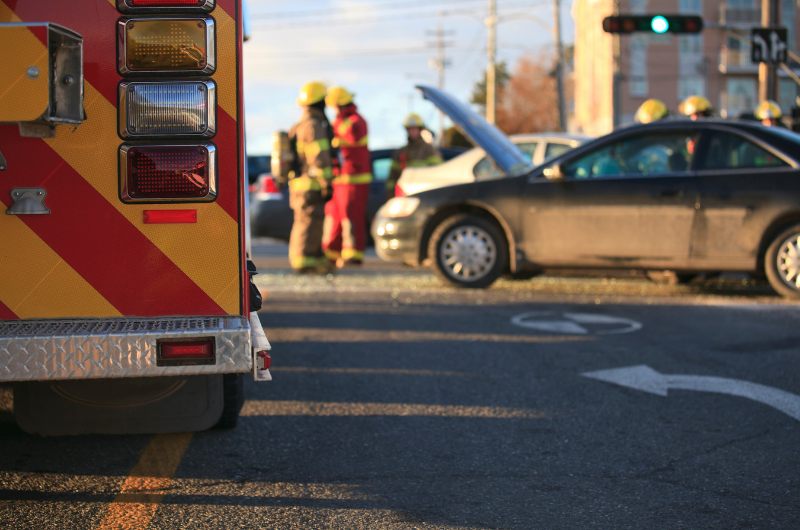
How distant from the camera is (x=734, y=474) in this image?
12.2 ft

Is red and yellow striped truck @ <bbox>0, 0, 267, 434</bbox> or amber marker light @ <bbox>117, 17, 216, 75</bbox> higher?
amber marker light @ <bbox>117, 17, 216, 75</bbox>

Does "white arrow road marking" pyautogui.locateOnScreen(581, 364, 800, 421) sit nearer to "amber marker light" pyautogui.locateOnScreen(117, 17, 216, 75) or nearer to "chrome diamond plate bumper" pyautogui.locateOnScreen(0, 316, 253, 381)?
"chrome diamond plate bumper" pyautogui.locateOnScreen(0, 316, 253, 381)

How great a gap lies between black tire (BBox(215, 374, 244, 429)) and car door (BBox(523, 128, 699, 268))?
4.89 m

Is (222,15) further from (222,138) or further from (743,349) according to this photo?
(743,349)

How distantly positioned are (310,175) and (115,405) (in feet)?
21.4

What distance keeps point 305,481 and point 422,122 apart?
9.68 metres

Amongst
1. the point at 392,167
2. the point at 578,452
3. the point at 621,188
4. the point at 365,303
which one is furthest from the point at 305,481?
the point at 392,167

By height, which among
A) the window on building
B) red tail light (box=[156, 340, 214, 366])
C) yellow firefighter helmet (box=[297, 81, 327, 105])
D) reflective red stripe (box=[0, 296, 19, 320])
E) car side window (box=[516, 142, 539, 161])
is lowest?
red tail light (box=[156, 340, 214, 366])

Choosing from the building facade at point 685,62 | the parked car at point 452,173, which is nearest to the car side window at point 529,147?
the parked car at point 452,173

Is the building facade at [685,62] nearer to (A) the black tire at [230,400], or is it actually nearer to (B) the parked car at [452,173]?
(B) the parked car at [452,173]

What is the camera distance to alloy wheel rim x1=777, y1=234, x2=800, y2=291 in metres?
7.68

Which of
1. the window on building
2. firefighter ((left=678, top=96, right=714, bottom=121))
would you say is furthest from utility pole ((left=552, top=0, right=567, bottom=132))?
the window on building

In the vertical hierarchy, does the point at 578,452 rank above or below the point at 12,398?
below

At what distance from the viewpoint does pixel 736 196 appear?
7891 millimetres
